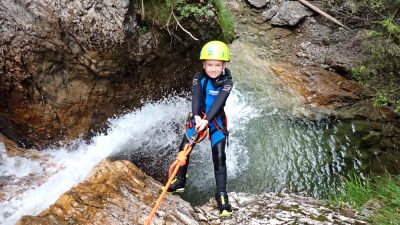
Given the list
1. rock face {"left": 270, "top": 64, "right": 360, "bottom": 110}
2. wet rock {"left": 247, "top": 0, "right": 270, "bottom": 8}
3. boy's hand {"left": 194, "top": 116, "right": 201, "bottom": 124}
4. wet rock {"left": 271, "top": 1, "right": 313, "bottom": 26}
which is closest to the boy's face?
boy's hand {"left": 194, "top": 116, "right": 201, "bottom": 124}

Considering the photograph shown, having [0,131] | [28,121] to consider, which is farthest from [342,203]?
[0,131]

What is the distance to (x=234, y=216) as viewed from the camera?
356 centimetres

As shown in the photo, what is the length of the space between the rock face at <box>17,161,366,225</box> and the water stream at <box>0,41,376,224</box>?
2.49 feet

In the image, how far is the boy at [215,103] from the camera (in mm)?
3491

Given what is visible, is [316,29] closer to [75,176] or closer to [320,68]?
[320,68]

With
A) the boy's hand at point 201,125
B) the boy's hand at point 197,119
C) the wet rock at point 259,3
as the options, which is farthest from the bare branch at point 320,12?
the boy's hand at point 201,125

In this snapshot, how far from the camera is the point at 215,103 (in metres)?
3.49

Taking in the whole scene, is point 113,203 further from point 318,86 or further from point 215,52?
point 318,86

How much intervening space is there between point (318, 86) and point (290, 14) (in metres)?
3.05

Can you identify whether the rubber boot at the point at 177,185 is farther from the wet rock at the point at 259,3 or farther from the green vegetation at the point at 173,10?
the wet rock at the point at 259,3

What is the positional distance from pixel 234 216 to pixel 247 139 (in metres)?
2.60

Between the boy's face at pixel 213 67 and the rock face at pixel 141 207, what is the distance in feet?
4.73

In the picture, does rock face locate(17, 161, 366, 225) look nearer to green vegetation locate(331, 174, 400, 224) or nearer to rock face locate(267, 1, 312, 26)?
green vegetation locate(331, 174, 400, 224)

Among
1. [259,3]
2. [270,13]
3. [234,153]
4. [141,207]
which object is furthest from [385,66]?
[259,3]
